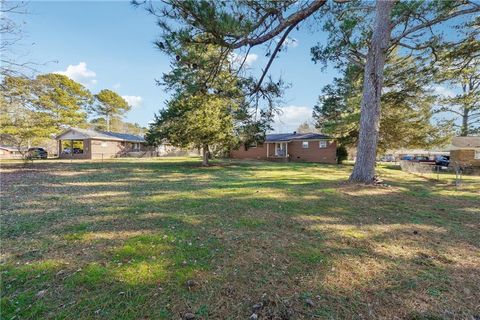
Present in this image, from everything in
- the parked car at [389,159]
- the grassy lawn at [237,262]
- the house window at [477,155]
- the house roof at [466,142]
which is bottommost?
the grassy lawn at [237,262]

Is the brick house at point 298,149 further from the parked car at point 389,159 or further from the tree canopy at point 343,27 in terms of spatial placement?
the parked car at point 389,159

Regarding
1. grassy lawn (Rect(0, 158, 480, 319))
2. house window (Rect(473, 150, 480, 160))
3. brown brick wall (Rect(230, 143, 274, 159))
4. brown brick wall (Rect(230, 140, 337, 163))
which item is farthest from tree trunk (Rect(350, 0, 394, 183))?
house window (Rect(473, 150, 480, 160))

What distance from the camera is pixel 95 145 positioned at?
1211 inches

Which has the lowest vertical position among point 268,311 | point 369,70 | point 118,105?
point 268,311

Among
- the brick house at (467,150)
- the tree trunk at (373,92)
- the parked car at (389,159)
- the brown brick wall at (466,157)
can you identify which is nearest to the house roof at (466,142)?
the brick house at (467,150)

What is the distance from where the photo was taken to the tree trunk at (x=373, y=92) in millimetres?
8711

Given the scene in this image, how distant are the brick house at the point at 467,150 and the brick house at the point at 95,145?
3788cm

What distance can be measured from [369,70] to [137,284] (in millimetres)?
9819

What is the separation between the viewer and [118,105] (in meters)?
49.1

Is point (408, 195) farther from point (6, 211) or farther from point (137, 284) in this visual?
point (6, 211)

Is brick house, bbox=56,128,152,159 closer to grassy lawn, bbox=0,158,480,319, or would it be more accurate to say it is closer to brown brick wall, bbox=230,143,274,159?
brown brick wall, bbox=230,143,274,159

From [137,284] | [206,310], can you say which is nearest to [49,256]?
[137,284]

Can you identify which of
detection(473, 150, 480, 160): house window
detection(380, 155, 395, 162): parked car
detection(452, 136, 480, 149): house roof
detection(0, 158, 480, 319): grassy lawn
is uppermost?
detection(452, 136, 480, 149): house roof

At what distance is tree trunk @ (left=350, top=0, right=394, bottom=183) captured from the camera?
28.6ft
